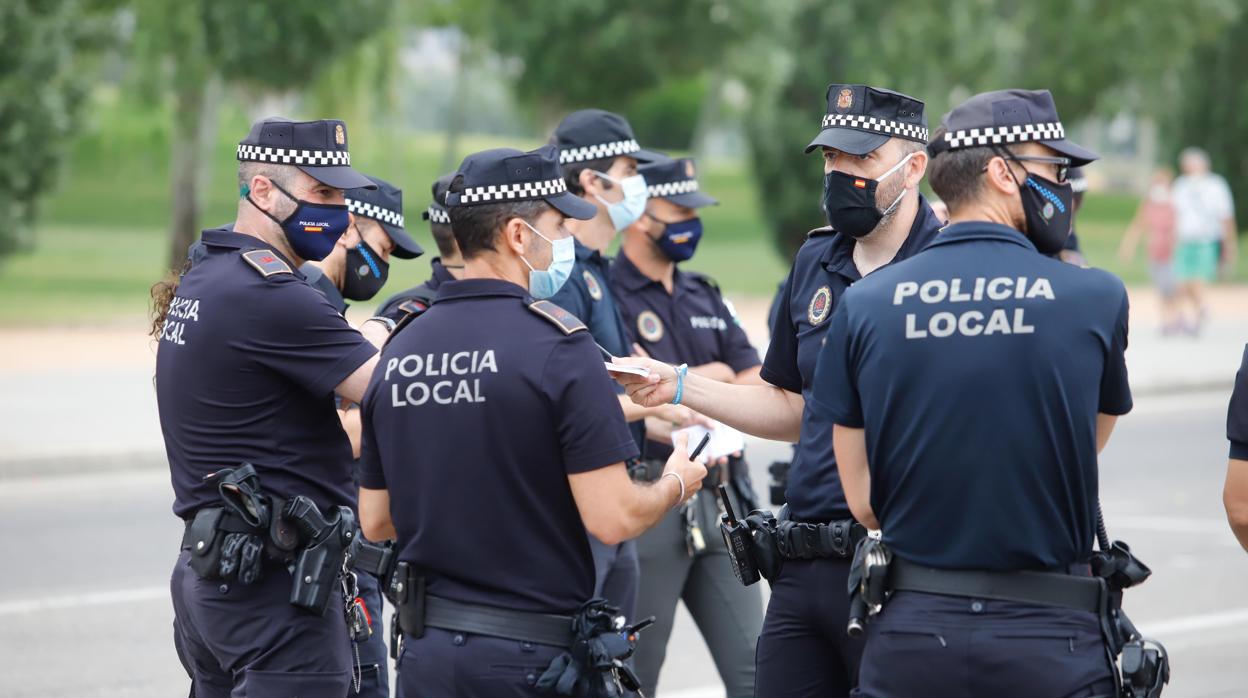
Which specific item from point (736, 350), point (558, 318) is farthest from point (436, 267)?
point (558, 318)

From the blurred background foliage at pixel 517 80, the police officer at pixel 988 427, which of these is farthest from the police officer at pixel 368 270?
the blurred background foliage at pixel 517 80

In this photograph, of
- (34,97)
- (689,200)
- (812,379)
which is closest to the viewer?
(812,379)

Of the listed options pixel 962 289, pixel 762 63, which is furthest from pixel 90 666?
pixel 762 63

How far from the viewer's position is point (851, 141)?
4.45 metres

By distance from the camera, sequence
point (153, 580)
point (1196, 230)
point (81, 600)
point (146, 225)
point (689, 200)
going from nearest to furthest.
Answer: point (689, 200), point (81, 600), point (153, 580), point (1196, 230), point (146, 225)

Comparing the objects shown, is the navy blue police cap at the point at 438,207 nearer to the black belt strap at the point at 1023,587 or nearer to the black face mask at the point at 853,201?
the black face mask at the point at 853,201

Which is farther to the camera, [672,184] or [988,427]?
[672,184]

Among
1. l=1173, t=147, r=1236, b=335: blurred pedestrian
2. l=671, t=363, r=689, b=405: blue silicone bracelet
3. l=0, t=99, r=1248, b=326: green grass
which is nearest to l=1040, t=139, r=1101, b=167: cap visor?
l=671, t=363, r=689, b=405: blue silicone bracelet

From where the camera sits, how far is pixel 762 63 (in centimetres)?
3047

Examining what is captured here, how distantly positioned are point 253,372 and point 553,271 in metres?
0.80

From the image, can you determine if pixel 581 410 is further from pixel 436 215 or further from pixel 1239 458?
pixel 436 215

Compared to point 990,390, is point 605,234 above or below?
below

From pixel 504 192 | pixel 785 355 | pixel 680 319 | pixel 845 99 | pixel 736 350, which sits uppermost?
pixel 845 99

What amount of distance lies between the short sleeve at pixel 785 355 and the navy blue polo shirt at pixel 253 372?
1.11 metres
